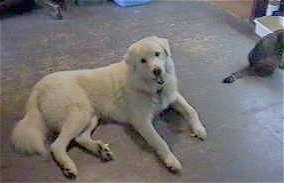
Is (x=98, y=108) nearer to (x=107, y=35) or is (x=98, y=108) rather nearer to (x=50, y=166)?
(x=50, y=166)

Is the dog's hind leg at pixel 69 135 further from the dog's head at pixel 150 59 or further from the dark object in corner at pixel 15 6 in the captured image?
the dark object in corner at pixel 15 6

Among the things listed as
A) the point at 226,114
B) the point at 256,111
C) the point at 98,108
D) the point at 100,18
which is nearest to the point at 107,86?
the point at 98,108

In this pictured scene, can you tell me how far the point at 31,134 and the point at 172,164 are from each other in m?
0.61

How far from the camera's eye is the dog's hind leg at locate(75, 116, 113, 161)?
195 centimetres

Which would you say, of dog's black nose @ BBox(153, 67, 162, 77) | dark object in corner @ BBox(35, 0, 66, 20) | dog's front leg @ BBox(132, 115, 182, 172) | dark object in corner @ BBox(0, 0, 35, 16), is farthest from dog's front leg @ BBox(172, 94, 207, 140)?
dark object in corner @ BBox(0, 0, 35, 16)

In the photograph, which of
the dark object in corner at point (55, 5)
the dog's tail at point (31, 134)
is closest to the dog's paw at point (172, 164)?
the dog's tail at point (31, 134)

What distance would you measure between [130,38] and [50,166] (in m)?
1.39

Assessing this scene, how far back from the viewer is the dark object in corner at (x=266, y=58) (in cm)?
257

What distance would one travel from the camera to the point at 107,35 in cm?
315

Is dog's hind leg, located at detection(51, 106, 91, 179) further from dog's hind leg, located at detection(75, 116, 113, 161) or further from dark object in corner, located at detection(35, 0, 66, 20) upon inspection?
dark object in corner, located at detection(35, 0, 66, 20)

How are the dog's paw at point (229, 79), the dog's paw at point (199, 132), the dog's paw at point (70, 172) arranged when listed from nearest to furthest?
the dog's paw at point (70, 172)
the dog's paw at point (199, 132)
the dog's paw at point (229, 79)

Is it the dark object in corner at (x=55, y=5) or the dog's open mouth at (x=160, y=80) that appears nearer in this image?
the dog's open mouth at (x=160, y=80)

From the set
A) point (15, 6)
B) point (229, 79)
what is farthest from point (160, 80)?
point (15, 6)

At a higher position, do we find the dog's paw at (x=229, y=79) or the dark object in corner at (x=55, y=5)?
the dark object in corner at (x=55, y=5)
